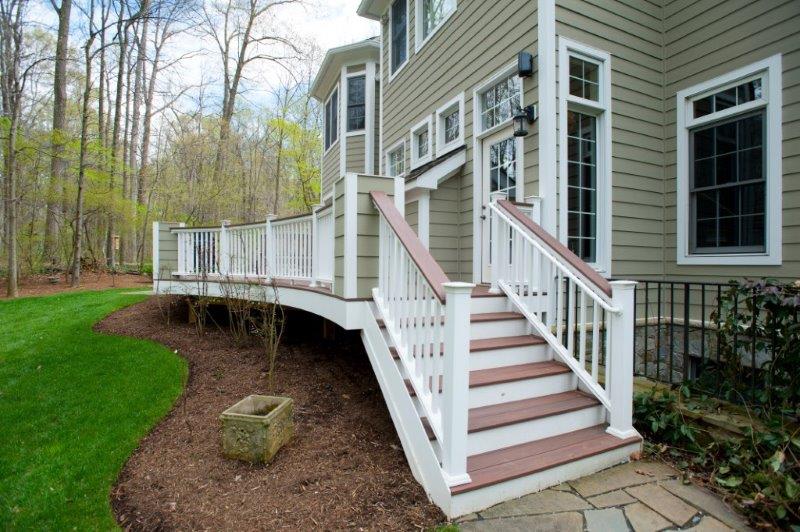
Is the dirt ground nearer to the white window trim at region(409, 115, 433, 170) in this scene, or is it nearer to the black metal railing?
the white window trim at region(409, 115, 433, 170)

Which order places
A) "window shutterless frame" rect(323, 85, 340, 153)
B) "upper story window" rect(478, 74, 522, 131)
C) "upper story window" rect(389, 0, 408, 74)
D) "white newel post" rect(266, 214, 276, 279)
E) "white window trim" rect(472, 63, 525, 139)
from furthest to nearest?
"window shutterless frame" rect(323, 85, 340, 153) < "upper story window" rect(389, 0, 408, 74) < "white newel post" rect(266, 214, 276, 279) < "upper story window" rect(478, 74, 522, 131) < "white window trim" rect(472, 63, 525, 139)

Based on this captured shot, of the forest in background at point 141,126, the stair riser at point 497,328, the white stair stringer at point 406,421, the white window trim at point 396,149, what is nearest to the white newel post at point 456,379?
the white stair stringer at point 406,421

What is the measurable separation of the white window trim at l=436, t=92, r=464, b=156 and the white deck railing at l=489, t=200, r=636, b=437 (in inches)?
81.9

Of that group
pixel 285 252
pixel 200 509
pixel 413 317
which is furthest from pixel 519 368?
pixel 285 252

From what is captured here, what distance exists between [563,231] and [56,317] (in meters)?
8.21

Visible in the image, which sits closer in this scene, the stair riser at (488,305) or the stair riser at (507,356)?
the stair riser at (507,356)

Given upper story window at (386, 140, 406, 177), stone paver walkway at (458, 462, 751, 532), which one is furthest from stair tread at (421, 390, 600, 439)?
upper story window at (386, 140, 406, 177)

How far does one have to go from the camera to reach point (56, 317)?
707 centimetres

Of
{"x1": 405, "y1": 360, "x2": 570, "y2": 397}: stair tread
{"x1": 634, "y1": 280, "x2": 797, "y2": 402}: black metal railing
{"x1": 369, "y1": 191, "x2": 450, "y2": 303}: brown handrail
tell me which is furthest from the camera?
{"x1": 634, "y1": 280, "x2": 797, "y2": 402}: black metal railing

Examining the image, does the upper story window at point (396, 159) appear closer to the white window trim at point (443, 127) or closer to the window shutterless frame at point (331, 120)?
the white window trim at point (443, 127)

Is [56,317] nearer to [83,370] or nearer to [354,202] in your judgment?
[83,370]

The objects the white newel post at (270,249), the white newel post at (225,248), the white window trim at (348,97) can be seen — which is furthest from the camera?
the white window trim at (348,97)

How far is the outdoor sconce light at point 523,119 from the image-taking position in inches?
165

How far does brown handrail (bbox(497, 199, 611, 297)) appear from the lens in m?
2.87
